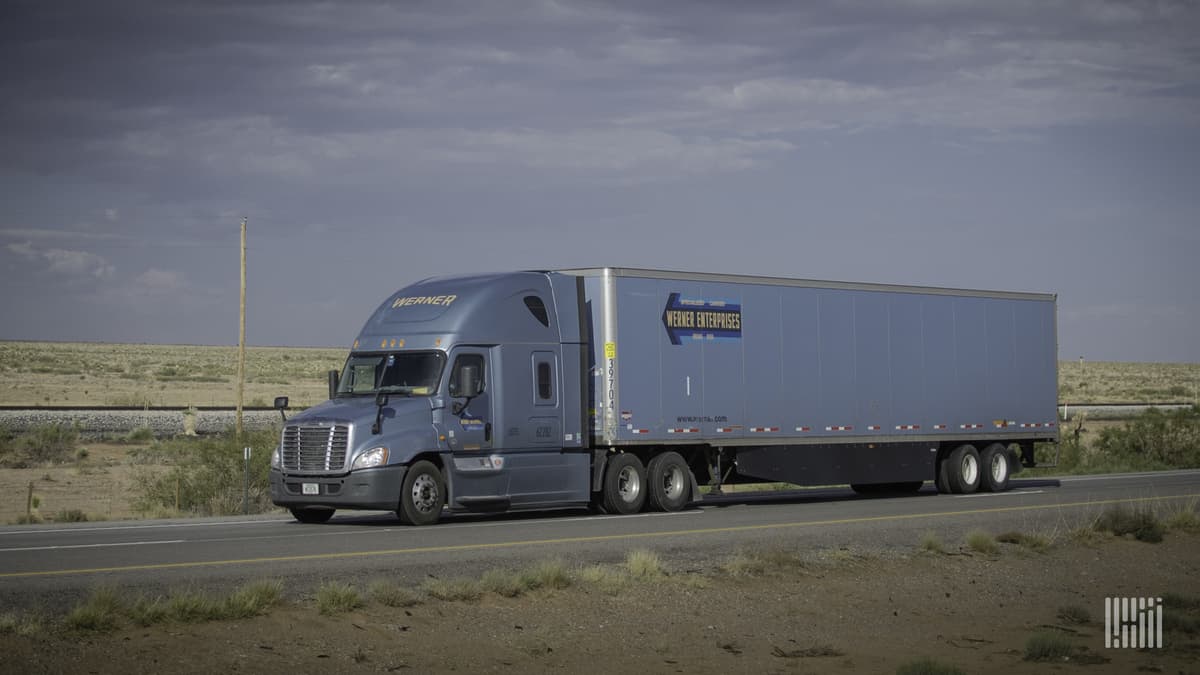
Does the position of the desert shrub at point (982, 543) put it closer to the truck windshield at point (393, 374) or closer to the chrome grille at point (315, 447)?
the truck windshield at point (393, 374)

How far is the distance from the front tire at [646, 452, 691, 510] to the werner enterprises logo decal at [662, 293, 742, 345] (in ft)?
6.68

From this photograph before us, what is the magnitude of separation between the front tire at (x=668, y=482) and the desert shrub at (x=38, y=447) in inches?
1008

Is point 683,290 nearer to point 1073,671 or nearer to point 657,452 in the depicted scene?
point 657,452

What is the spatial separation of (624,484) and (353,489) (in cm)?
526

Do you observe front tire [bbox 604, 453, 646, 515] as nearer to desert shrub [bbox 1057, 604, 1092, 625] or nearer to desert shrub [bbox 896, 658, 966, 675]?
desert shrub [bbox 1057, 604, 1092, 625]

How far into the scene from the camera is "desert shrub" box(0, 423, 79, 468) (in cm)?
4400

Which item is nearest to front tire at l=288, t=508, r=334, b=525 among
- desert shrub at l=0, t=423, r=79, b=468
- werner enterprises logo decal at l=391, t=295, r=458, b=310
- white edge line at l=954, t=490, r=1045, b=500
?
werner enterprises logo decal at l=391, t=295, r=458, b=310

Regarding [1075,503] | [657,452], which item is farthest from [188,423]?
[1075,503]

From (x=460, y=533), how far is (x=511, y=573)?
219 inches

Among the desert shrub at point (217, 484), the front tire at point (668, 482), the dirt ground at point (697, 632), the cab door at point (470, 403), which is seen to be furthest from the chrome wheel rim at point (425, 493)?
the desert shrub at point (217, 484)

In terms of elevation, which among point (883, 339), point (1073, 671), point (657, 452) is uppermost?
point (883, 339)

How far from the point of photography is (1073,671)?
1255 cm

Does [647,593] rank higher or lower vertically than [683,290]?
lower

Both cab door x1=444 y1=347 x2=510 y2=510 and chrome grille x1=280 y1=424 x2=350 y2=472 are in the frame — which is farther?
cab door x1=444 y1=347 x2=510 y2=510
